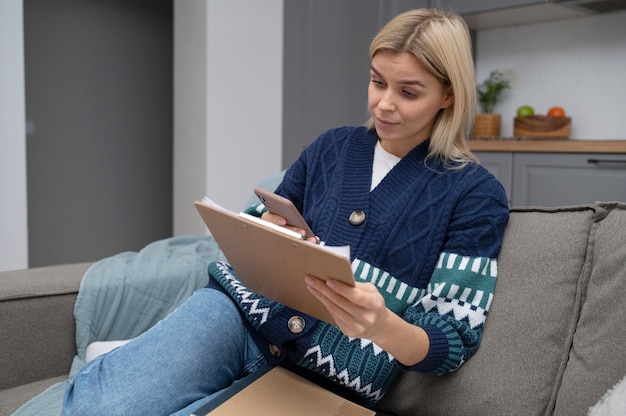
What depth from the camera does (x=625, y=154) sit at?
2.85m

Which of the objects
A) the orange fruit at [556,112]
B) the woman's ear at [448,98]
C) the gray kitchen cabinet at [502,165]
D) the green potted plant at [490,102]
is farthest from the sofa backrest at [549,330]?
the green potted plant at [490,102]

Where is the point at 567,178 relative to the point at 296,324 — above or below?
above

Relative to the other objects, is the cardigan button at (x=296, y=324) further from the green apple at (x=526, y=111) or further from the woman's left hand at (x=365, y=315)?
the green apple at (x=526, y=111)

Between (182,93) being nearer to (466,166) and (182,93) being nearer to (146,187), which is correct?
(146,187)

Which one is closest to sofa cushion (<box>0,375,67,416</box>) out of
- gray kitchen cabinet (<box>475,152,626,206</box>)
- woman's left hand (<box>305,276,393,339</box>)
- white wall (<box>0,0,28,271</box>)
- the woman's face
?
woman's left hand (<box>305,276,393,339</box>)

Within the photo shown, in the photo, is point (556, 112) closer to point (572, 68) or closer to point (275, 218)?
point (572, 68)

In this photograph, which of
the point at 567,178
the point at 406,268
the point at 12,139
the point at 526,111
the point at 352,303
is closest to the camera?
the point at 352,303

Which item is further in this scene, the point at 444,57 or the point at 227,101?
the point at 227,101

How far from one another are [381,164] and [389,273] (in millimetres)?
259

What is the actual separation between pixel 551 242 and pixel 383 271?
1.09 feet

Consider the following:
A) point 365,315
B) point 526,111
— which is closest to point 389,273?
point 365,315

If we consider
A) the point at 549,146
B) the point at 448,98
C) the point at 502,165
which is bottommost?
the point at 502,165

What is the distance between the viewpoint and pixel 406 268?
3.97ft

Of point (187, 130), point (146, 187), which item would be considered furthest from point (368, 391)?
point (146, 187)
